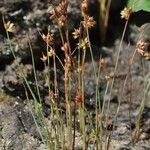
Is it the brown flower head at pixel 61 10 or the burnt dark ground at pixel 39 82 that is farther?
the burnt dark ground at pixel 39 82

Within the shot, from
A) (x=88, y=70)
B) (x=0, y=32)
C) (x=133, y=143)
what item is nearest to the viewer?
(x=133, y=143)

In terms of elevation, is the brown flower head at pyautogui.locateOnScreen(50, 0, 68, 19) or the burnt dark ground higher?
the brown flower head at pyautogui.locateOnScreen(50, 0, 68, 19)

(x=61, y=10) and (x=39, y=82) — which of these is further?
(x=39, y=82)

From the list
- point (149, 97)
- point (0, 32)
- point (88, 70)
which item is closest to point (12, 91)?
point (0, 32)

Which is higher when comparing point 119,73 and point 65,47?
point 65,47

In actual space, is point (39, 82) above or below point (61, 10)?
below

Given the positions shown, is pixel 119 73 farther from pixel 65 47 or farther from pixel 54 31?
pixel 65 47

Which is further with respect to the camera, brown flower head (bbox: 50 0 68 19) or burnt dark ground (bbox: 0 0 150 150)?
burnt dark ground (bbox: 0 0 150 150)

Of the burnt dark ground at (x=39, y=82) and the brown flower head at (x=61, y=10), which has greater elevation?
the brown flower head at (x=61, y=10)
